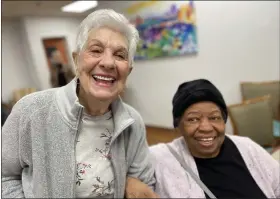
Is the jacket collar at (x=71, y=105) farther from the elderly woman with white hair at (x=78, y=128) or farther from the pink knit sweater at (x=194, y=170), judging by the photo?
the pink knit sweater at (x=194, y=170)

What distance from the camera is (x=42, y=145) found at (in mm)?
817

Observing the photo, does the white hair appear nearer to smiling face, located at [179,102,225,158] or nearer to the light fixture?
smiling face, located at [179,102,225,158]

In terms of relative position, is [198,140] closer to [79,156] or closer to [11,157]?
[79,156]

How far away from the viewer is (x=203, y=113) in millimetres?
1152

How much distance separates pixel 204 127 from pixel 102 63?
24.2 inches

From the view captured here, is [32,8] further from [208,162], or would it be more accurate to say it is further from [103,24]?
[208,162]

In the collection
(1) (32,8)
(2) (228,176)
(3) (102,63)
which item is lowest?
(2) (228,176)

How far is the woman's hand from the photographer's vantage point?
3.27ft

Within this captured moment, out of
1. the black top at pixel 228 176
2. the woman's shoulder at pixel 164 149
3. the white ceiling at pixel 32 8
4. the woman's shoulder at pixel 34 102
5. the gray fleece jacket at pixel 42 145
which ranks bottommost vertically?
the black top at pixel 228 176

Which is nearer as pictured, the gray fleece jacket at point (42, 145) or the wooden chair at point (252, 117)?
the gray fleece jacket at point (42, 145)

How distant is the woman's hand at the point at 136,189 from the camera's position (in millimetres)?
996

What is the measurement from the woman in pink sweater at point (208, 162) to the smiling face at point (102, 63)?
0.46 meters

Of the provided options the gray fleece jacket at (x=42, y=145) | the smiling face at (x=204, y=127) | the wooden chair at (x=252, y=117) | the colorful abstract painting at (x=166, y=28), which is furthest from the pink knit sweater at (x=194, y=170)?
the colorful abstract painting at (x=166, y=28)

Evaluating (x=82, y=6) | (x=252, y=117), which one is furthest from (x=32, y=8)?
(x=252, y=117)
